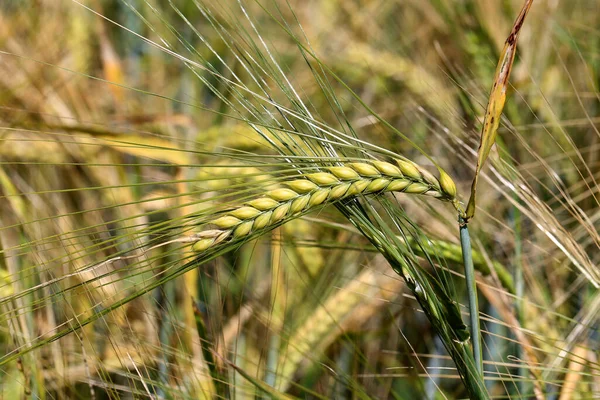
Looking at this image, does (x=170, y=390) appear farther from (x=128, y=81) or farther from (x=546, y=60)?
(x=546, y=60)

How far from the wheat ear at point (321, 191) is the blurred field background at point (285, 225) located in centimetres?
2

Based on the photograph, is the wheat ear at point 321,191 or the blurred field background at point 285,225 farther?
the blurred field background at point 285,225

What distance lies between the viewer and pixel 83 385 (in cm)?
90

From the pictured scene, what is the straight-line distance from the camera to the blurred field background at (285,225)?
56cm

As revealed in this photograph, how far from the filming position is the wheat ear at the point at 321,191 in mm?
397

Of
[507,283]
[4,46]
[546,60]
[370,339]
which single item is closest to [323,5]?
[546,60]

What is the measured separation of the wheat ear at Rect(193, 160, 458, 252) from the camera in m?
0.40

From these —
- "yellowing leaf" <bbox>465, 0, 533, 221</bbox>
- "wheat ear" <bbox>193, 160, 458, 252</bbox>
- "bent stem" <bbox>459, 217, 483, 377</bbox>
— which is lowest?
"bent stem" <bbox>459, 217, 483, 377</bbox>

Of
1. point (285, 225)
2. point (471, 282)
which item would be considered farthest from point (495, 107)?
point (285, 225)

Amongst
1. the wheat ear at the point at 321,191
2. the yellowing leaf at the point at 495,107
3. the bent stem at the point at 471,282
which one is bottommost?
the bent stem at the point at 471,282

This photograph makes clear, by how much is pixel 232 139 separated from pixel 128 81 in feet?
1.46

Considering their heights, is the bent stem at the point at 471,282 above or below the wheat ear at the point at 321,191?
below

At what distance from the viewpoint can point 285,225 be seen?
35.0 inches

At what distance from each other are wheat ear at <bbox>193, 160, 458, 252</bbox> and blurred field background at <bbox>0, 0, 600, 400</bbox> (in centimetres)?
2
